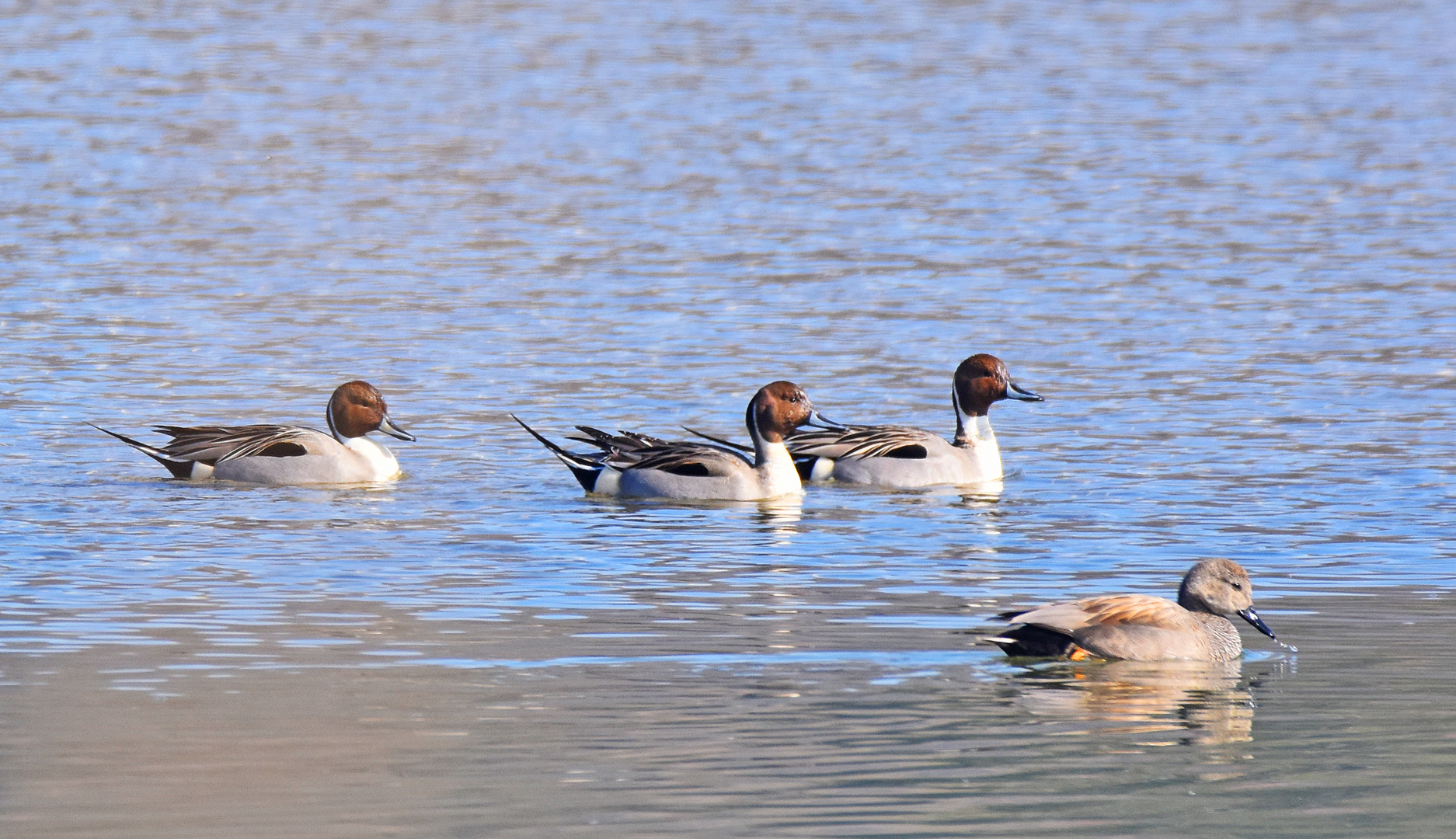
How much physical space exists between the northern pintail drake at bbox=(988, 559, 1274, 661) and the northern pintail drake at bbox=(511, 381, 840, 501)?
5212mm

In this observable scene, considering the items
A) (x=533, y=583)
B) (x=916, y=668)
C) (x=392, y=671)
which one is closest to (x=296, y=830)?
(x=392, y=671)

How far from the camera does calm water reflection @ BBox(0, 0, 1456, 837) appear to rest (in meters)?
9.10

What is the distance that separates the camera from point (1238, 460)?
1683cm

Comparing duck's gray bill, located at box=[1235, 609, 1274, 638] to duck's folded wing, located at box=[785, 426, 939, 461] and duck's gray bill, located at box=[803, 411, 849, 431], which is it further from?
duck's gray bill, located at box=[803, 411, 849, 431]

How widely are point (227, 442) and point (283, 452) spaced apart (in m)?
0.43

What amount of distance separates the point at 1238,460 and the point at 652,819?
30.4 ft

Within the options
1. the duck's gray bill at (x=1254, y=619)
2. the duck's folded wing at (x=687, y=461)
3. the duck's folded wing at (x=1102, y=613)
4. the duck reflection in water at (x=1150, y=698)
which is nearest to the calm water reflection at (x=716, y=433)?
the duck reflection in water at (x=1150, y=698)

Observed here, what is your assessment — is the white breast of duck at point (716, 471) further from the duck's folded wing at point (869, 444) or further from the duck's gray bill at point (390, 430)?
the duck's gray bill at point (390, 430)

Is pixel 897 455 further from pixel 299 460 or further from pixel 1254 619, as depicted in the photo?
pixel 1254 619

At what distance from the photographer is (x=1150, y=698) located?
10469mm

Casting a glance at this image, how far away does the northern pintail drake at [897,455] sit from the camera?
55.8 ft

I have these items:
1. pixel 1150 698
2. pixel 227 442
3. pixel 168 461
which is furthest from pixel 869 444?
pixel 1150 698

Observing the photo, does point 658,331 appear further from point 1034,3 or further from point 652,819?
point 1034,3

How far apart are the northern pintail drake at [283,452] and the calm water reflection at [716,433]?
0.30m
